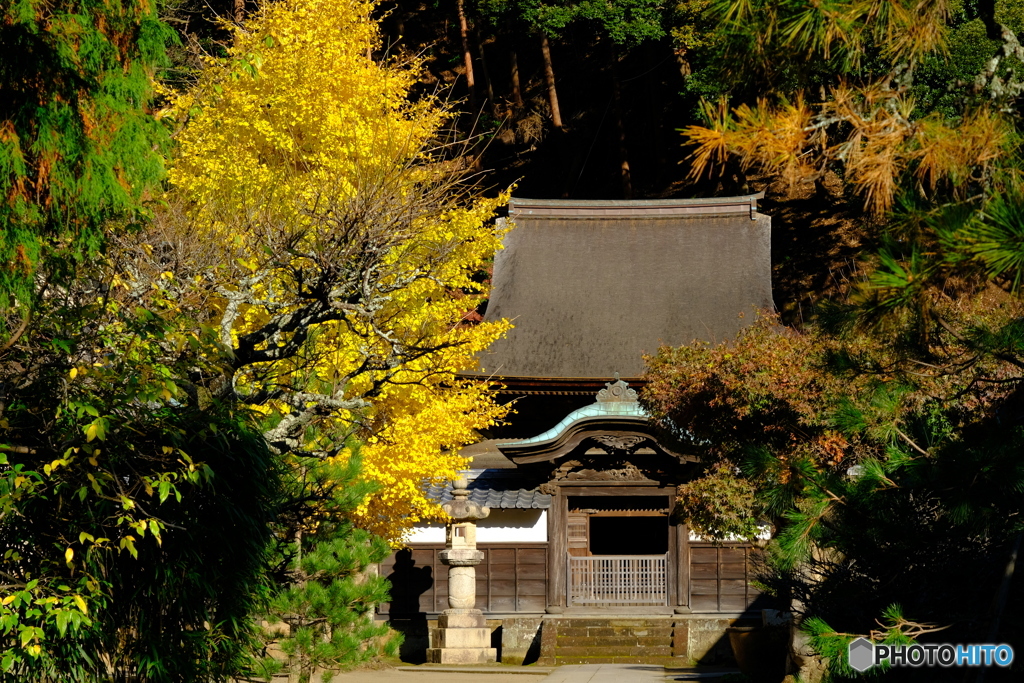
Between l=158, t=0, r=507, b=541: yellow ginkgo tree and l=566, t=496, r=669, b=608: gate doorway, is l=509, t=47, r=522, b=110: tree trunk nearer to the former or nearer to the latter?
l=158, t=0, r=507, b=541: yellow ginkgo tree

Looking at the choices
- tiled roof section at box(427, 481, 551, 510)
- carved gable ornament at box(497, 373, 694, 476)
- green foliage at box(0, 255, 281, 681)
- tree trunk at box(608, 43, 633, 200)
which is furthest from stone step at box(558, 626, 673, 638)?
tree trunk at box(608, 43, 633, 200)

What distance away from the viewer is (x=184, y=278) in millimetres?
10445

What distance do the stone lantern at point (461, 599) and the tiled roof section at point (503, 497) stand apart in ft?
1.38

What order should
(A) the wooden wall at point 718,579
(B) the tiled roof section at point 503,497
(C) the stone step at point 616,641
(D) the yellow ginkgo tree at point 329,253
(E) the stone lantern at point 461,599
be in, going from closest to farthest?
1. (D) the yellow ginkgo tree at point 329,253
2. (E) the stone lantern at point 461,599
3. (C) the stone step at point 616,641
4. (B) the tiled roof section at point 503,497
5. (A) the wooden wall at point 718,579

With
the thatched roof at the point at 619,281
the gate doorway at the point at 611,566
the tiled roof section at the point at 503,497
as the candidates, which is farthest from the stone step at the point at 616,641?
the thatched roof at the point at 619,281

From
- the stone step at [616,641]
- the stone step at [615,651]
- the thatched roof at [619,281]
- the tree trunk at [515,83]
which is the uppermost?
the tree trunk at [515,83]

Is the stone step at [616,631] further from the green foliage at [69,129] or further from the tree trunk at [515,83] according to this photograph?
the tree trunk at [515,83]

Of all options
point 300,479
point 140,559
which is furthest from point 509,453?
point 140,559

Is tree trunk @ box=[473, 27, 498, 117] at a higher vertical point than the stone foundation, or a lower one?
higher

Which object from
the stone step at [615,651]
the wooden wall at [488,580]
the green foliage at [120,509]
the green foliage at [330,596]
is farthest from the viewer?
the wooden wall at [488,580]

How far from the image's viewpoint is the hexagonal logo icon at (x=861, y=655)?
5.72 m

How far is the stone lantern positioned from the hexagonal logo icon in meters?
10.3

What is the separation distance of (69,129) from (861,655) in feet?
17.7

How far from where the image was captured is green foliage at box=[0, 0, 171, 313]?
5.77 meters
